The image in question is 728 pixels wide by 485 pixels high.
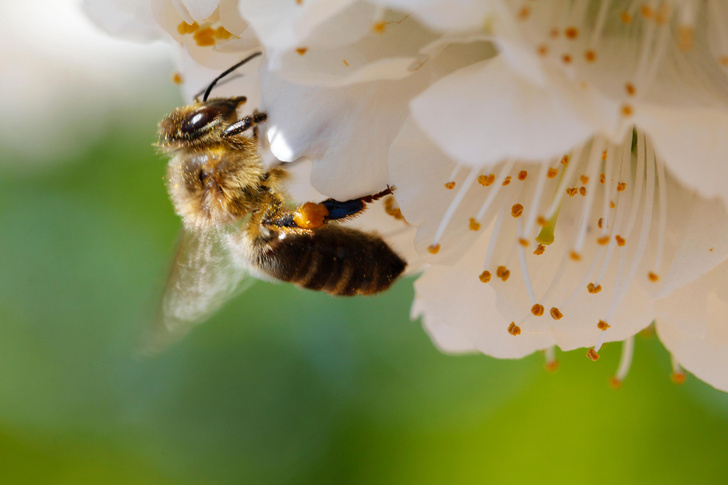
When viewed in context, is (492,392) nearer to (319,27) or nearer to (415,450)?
(415,450)

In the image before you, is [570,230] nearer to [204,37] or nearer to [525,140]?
[525,140]

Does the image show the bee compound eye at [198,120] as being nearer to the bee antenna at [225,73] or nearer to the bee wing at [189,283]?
the bee antenna at [225,73]

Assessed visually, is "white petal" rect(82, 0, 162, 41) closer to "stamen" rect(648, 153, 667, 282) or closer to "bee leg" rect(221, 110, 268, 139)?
"bee leg" rect(221, 110, 268, 139)

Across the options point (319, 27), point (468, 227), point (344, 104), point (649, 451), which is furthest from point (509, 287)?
point (649, 451)

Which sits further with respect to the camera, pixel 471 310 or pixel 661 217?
pixel 471 310

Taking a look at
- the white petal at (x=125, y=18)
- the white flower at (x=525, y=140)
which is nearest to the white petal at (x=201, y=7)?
the white flower at (x=525, y=140)

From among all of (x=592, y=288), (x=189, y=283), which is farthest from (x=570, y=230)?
(x=189, y=283)

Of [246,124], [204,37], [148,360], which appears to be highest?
[204,37]
